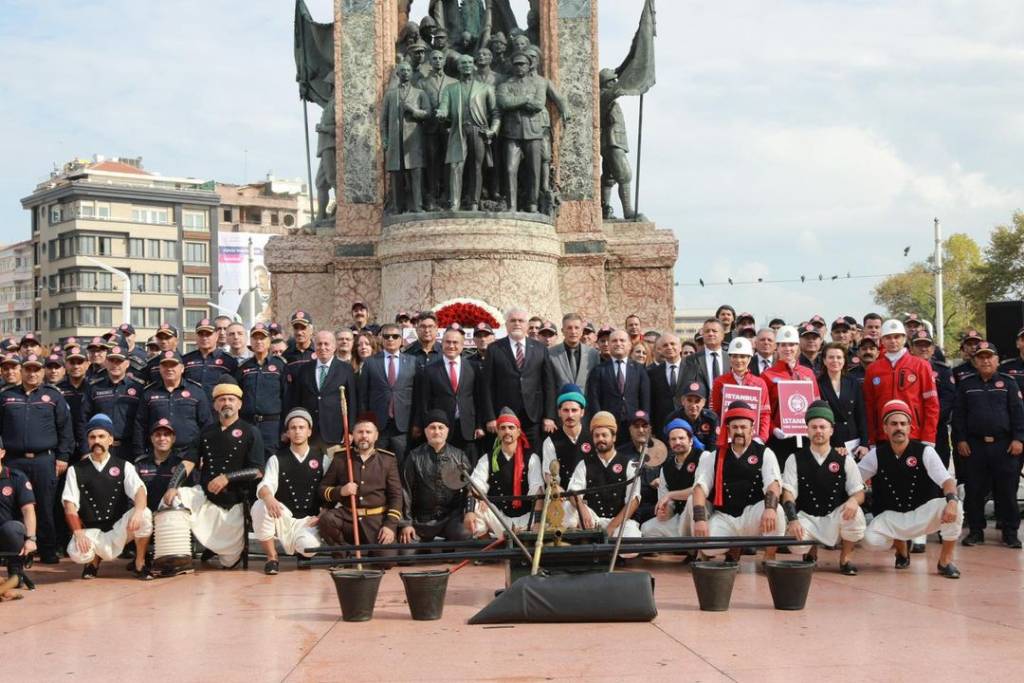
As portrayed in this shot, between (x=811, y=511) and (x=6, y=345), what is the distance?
8.56m

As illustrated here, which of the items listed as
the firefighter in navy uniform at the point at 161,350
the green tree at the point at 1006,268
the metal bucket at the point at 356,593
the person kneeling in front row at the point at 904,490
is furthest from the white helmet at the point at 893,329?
the green tree at the point at 1006,268

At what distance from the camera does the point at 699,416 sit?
10.8 meters

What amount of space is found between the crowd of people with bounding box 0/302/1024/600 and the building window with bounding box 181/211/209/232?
87038 millimetres

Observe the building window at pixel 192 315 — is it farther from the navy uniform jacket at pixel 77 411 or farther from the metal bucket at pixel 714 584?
the metal bucket at pixel 714 584

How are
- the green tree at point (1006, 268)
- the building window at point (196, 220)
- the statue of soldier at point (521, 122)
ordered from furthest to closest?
the building window at point (196, 220) < the green tree at point (1006, 268) < the statue of soldier at point (521, 122)

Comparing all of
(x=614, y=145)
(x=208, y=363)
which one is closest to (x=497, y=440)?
(x=208, y=363)

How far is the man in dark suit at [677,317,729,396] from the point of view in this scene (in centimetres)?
1155

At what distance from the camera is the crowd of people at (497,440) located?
9578 mm

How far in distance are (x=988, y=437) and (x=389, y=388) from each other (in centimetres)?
543

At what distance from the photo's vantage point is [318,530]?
992 centimetres

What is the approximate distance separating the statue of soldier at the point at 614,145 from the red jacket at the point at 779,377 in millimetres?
8384

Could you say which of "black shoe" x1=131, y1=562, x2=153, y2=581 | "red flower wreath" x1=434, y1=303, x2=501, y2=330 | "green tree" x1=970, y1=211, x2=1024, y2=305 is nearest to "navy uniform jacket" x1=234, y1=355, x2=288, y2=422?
"black shoe" x1=131, y1=562, x2=153, y2=581

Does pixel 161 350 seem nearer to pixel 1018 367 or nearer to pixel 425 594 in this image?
pixel 425 594

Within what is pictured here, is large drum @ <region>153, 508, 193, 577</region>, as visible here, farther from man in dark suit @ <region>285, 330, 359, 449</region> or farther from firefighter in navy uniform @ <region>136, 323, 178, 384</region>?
firefighter in navy uniform @ <region>136, 323, 178, 384</region>
